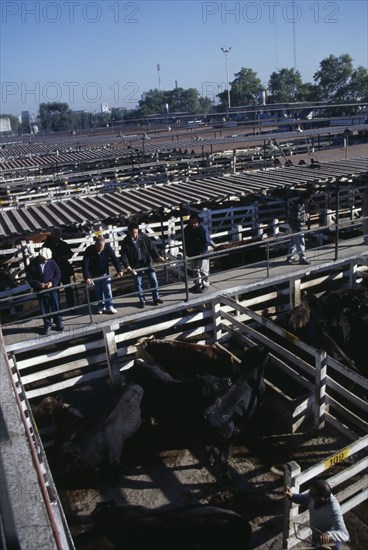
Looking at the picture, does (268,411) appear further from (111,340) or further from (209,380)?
(111,340)

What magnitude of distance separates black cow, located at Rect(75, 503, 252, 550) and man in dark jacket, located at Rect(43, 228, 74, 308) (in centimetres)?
573

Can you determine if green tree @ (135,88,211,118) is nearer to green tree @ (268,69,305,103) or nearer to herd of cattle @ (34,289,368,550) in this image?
green tree @ (268,69,305,103)

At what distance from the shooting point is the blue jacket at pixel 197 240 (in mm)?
10695

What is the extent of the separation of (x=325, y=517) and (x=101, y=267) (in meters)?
6.08

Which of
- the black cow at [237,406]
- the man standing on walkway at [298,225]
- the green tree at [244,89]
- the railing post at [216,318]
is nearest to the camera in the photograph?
the black cow at [237,406]

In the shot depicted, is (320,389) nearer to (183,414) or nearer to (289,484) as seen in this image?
(183,414)

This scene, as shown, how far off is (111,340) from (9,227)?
346 centimetres

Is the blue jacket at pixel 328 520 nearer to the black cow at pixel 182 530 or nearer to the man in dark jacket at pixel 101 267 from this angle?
the black cow at pixel 182 530

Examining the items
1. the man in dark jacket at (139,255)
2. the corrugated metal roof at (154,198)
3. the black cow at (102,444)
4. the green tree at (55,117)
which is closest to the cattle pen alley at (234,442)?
the black cow at (102,444)

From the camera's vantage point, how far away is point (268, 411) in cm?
837

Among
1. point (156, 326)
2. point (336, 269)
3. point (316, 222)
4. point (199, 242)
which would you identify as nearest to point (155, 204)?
point (199, 242)

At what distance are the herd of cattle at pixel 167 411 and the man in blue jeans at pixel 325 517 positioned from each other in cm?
104

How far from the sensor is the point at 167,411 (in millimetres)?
8125

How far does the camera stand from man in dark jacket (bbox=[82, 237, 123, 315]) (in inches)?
375
